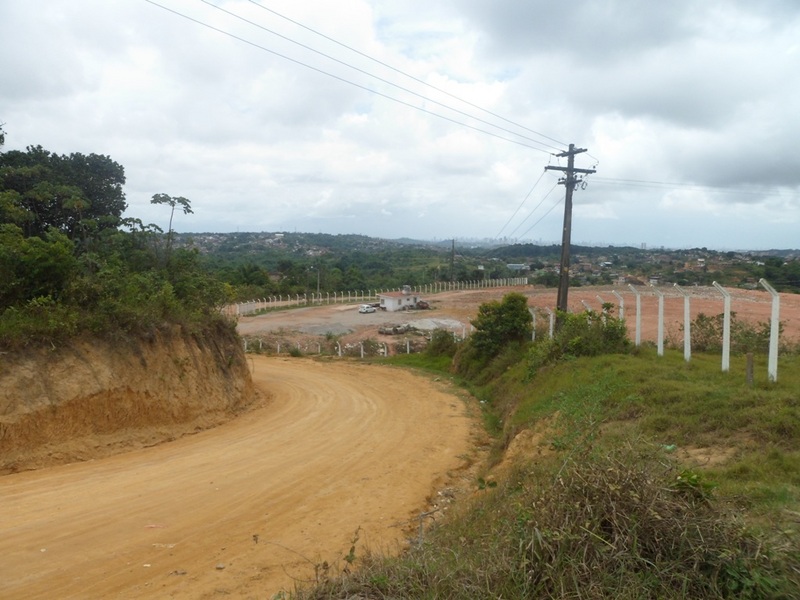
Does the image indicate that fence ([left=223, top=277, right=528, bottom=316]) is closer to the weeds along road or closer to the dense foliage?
the dense foliage

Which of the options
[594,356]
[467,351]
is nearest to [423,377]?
[467,351]

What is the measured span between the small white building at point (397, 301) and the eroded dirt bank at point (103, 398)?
41203 millimetres

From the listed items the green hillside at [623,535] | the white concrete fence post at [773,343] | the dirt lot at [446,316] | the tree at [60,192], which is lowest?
the dirt lot at [446,316]

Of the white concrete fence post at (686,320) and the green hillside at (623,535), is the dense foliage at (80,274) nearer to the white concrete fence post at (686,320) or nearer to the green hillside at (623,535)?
the green hillside at (623,535)

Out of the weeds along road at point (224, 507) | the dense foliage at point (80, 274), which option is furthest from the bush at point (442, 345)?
the dense foliage at point (80, 274)

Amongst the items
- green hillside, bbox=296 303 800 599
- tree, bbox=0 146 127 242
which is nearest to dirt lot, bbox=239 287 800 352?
tree, bbox=0 146 127 242

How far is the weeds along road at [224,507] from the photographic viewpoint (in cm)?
695

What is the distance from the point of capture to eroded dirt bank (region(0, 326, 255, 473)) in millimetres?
10570

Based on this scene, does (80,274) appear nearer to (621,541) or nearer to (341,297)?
(621,541)

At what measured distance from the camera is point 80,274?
13.2 m

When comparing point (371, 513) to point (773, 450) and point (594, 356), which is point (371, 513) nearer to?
point (773, 450)

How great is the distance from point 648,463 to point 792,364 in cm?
1035

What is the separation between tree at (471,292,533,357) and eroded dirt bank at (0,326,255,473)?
32.6ft

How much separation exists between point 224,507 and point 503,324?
14.7m
